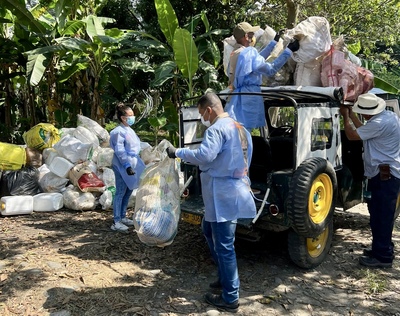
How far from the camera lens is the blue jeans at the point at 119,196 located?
5.61 m

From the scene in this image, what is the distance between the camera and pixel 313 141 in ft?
14.4

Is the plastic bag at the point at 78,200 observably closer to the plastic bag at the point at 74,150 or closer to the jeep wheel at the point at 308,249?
the plastic bag at the point at 74,150

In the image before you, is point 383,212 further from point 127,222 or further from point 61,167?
point 61,167

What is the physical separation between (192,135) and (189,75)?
307 centimetres

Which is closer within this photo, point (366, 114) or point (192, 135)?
point (366, 114)

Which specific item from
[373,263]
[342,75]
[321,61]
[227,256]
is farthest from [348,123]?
[227,256]

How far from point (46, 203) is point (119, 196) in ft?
5.33

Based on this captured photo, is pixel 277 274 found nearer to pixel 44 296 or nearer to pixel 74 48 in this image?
pixel 44 296

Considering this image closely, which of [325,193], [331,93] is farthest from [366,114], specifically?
[325,193]

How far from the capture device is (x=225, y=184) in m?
3.56

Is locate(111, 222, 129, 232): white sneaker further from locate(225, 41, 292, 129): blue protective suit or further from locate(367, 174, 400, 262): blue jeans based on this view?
locate(367, 174, 400, 262): blue jeans

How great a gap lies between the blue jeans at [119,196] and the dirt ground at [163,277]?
0.92 feet

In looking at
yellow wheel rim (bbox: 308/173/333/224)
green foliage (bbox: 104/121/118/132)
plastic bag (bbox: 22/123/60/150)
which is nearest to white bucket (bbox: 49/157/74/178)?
plastic bag (bbox: 22/123/60/150)

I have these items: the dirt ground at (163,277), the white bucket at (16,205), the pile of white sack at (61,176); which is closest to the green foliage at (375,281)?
the dirt ground at (163,277)
